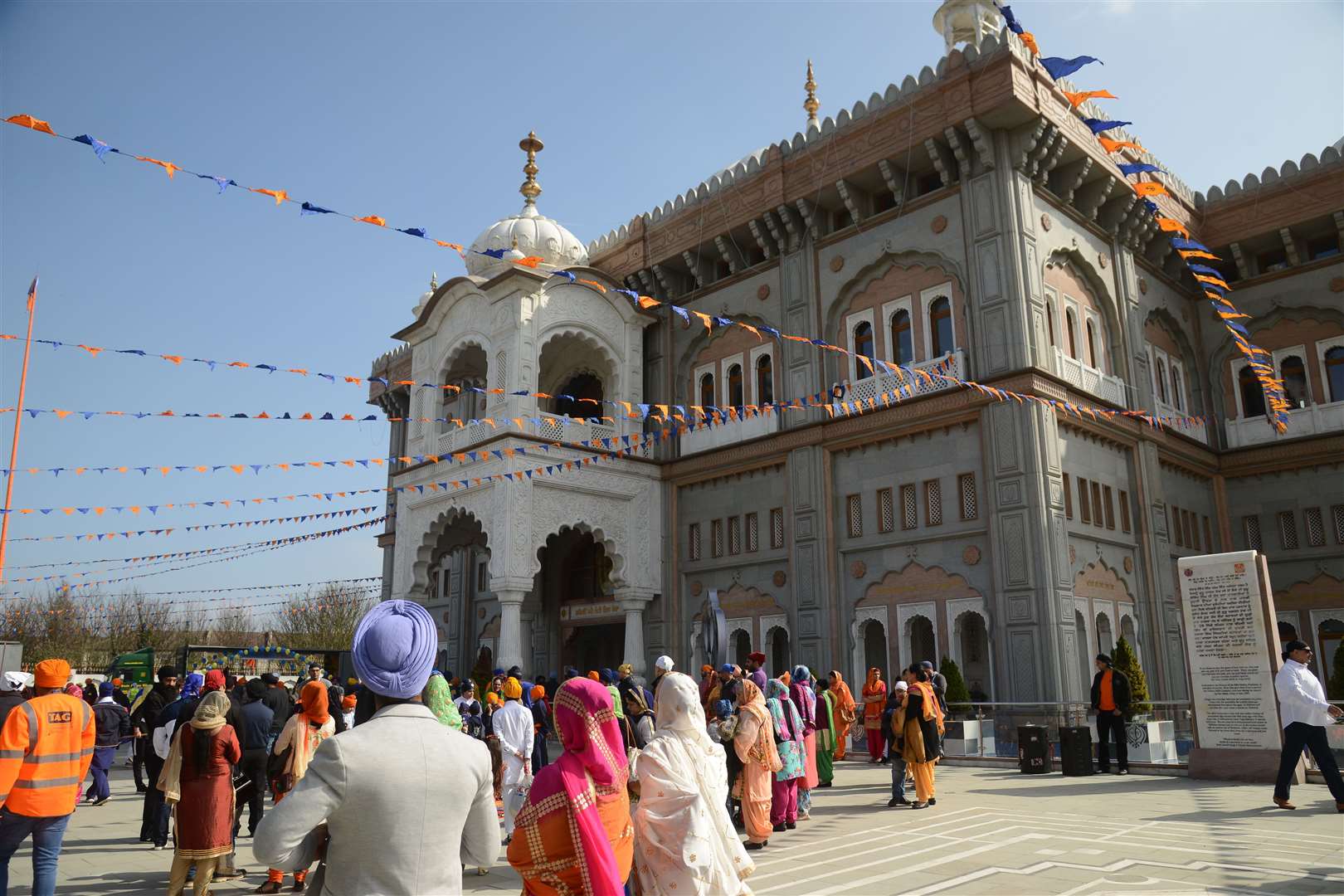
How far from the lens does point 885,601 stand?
18.4 meters

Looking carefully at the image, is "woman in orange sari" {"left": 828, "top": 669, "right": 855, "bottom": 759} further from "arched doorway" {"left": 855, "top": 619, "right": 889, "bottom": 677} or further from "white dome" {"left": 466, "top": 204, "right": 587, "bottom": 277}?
"white dome" {"left": 466, "top": 204, "right": 587, "bottom": 277}

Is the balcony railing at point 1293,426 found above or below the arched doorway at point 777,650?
above

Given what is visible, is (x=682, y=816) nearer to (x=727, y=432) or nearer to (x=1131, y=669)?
(x=1131, y=669)

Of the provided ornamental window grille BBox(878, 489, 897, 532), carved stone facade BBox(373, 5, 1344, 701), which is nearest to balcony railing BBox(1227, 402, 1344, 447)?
carved stone facade BBox(373, 5, 1344, 701)

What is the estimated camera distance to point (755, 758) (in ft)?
26.1

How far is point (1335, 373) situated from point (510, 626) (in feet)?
59.0

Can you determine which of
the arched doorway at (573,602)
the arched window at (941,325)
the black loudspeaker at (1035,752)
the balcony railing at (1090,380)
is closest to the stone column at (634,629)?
the arched doorway at (573,602)

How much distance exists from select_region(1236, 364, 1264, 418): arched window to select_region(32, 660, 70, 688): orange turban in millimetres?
23562

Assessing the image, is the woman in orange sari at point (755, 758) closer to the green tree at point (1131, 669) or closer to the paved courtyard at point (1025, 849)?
the paved courtyard at point (1025, 849)

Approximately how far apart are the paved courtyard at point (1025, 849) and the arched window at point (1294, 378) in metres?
13.3

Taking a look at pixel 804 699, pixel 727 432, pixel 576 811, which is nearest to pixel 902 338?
pixel 727 432

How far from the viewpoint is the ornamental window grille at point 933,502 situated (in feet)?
58.7

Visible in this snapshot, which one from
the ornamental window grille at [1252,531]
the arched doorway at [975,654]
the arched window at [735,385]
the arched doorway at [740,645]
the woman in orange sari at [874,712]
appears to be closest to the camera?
the woman in orange sari at [874,712]

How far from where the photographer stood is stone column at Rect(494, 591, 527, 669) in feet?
64.0
